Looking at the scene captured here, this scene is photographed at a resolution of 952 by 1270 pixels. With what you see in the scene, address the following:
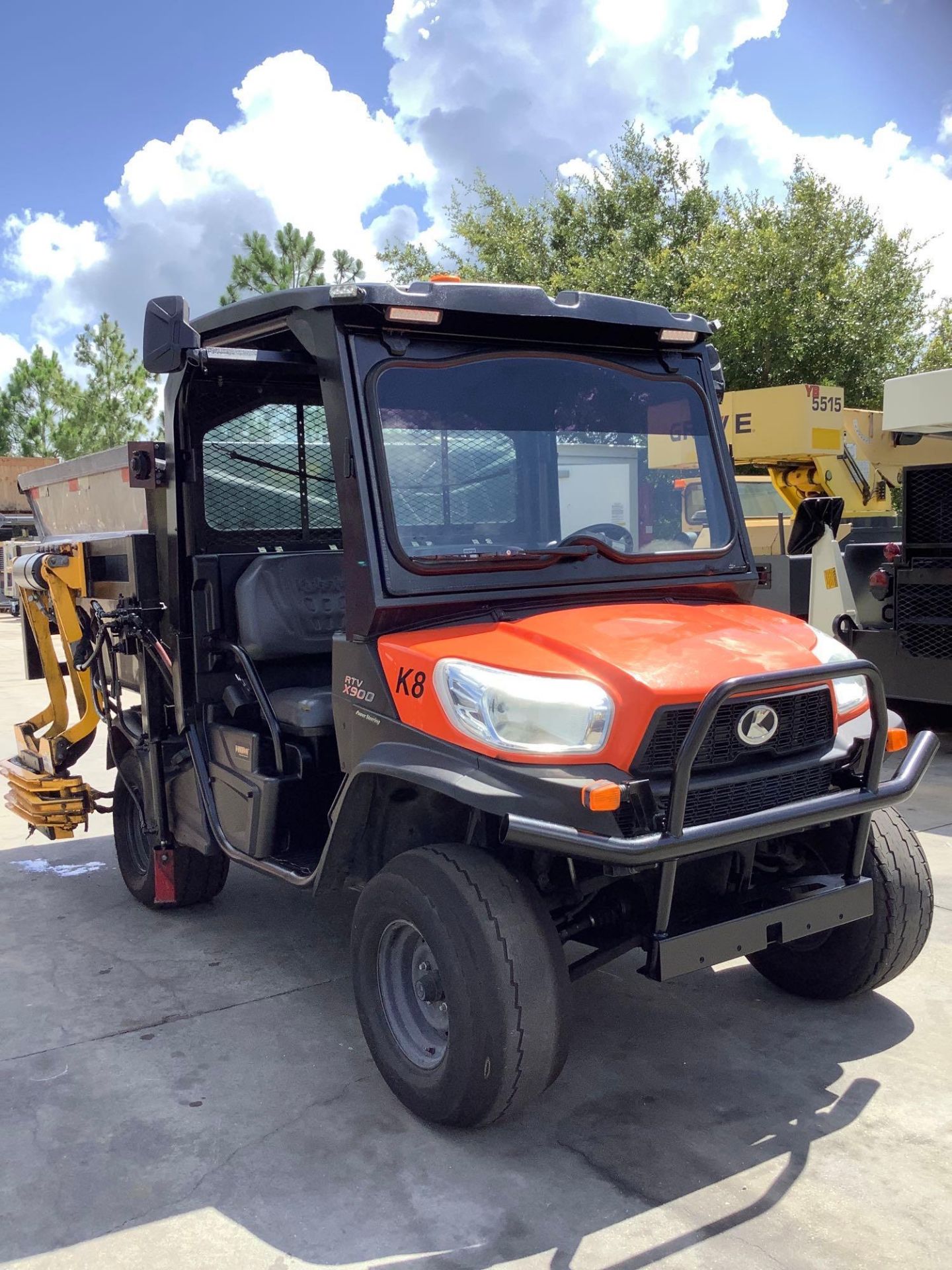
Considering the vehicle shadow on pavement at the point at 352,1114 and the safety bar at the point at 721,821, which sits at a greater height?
the safety bar at the point at 721,821

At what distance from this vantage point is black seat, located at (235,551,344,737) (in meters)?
4.28

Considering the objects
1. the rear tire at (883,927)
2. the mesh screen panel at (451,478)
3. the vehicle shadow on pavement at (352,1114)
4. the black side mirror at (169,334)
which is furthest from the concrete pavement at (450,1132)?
the black side mirror at (169,334)

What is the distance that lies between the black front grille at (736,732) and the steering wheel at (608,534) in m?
0.83

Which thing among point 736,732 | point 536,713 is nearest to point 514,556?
point 536,713

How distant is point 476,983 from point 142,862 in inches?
110

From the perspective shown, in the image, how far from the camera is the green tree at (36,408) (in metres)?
37.9

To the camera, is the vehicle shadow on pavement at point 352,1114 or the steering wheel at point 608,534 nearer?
the vehicle shadow on pavement at point 352,1114

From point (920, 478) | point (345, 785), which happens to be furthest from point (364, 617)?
point (920, 478)

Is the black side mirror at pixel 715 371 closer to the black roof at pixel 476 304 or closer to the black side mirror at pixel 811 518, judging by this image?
the black roof at pixel 476 304

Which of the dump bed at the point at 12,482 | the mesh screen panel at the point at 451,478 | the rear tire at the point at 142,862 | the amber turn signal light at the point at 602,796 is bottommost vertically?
the rear tire at the point at 142,862

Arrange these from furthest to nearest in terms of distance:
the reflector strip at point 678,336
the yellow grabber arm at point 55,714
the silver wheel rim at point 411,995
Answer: the yellow grabber arm at point 55,714
the reflector strip at point 678,336
the silver wheel rim at point 411,995

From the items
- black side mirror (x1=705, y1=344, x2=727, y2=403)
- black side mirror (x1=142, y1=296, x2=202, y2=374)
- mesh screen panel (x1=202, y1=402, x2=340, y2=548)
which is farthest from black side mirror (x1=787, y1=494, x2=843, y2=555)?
black side mirror (x1=142, y1=296, x2=202, y2=374)

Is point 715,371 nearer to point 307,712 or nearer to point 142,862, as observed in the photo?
point 307,712

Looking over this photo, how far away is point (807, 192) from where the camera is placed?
18.9 metres
